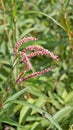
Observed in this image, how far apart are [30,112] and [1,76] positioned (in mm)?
384

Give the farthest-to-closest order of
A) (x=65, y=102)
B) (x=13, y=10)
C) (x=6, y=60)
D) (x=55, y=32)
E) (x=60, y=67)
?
(x=55, y=32), (x=60, y=67), (x=6, y=60), (x=65, y=102), (x=13, y=10)

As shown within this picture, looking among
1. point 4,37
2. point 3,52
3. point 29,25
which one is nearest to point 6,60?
point 3,52

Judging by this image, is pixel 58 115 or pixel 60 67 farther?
pixel 60 67

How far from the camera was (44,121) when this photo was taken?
2328mm

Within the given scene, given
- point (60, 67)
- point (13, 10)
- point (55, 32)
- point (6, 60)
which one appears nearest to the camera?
point (13, 10)

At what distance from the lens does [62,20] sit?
7.57 ft

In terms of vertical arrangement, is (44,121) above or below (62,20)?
below

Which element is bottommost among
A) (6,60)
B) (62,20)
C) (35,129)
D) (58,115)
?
(35,129)

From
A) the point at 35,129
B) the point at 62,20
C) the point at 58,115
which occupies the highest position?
the point at 62,20

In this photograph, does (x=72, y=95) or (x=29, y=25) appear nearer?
(x=72, y=95)

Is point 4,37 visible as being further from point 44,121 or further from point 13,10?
point 44,121

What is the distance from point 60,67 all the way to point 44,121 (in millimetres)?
744

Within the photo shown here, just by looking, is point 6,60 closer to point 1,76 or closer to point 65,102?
point 1,76

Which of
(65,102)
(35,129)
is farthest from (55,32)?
(35,129)
